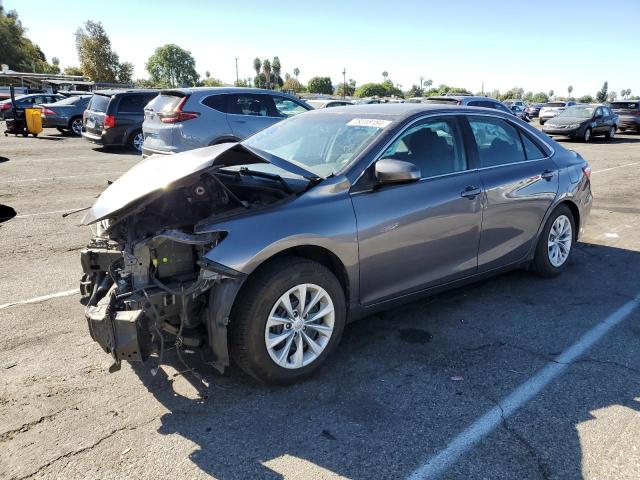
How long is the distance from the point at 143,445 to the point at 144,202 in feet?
4.47

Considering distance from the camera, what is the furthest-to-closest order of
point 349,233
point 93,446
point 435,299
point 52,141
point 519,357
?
point 52,141, point 435,299, point 519,357, point 349,233, point 93,446

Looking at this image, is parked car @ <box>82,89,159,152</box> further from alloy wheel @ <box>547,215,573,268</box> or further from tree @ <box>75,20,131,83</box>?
tree @ <box>75,20,131,83</box>

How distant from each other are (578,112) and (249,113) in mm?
17568

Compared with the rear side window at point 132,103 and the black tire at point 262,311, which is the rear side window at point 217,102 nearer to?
the rear side window at point 132,103

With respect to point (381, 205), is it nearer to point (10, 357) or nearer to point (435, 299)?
point (435, 299)

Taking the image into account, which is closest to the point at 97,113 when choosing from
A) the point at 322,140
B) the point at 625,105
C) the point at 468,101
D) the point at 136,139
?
the point at 136,139

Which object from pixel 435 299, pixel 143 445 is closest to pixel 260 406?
pixel 143 445

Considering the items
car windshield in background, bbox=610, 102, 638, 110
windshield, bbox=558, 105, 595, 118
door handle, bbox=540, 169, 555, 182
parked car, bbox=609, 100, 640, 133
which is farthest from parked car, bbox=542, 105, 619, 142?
door handle, bbox=540, 169, 555, 182

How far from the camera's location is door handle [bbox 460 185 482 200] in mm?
4119

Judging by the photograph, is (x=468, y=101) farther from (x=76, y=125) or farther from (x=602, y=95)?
(x=602, y=95)

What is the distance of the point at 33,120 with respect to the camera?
776 inches

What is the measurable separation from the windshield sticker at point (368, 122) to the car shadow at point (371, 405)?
1.59 metres

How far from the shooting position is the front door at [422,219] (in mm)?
3572

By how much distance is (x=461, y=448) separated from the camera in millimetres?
2721
